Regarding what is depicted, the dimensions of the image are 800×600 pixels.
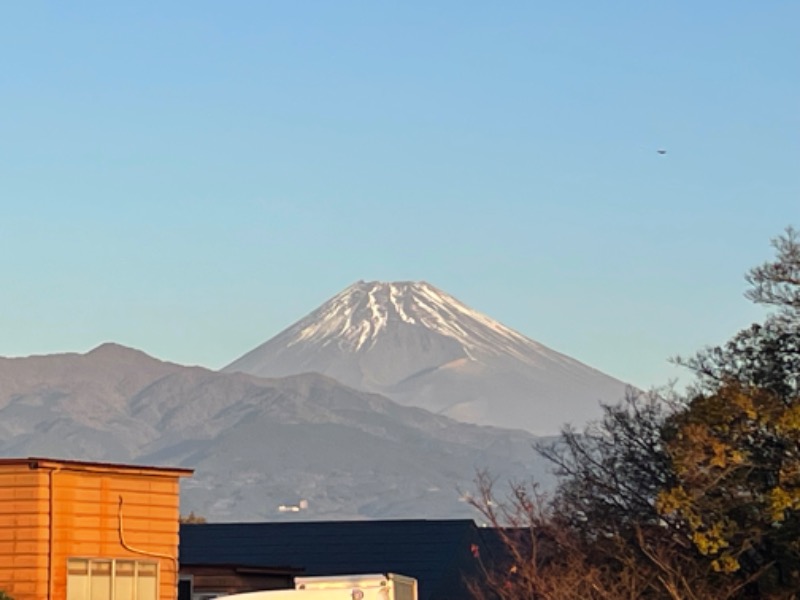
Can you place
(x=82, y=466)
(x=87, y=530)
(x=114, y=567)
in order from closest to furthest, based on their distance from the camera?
(x=82, y=466) < (x=87, y=530) < (x=114, y=567)

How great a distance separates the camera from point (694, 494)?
33594 mm

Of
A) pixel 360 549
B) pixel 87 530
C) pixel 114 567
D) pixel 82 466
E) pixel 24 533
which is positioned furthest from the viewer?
pixel 360 549

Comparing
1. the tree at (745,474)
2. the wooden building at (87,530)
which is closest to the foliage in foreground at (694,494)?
the tree at (745,474)

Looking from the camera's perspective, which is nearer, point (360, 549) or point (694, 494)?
point (694, 494)

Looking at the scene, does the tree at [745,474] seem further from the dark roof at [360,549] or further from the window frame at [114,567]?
the dark roof at [360,549]

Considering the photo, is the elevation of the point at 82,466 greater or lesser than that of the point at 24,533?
greater

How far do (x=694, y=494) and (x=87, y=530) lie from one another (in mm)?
10482

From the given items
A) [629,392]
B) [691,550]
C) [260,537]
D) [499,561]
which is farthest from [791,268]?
[260,537]

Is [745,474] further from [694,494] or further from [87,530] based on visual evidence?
[87,530]

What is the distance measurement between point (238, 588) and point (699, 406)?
1188cm

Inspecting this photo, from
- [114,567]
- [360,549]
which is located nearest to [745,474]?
[114,567]

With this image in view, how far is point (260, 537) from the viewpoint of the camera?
193 ft

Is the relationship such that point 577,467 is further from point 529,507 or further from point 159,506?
point 159,506

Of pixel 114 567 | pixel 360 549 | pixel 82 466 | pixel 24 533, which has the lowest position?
pixel 114 567
